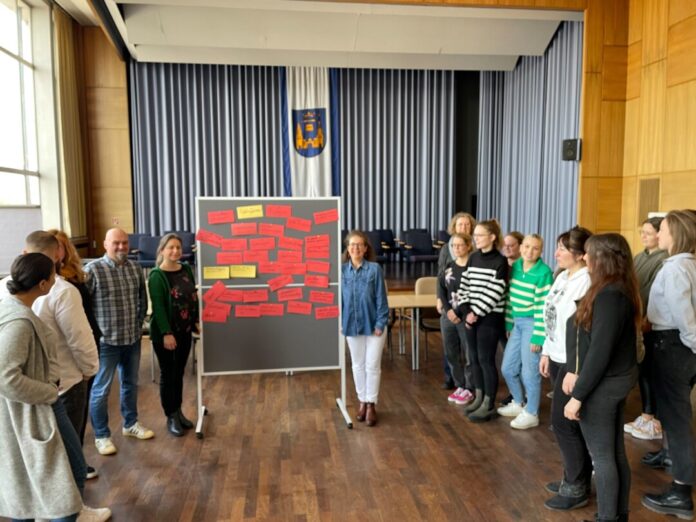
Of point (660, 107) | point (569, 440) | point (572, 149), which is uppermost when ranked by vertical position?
point (660, 107)

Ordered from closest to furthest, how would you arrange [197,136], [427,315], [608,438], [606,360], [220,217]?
1. [606,360]
2. [608,438]
3. [220,217]
4. [427,315]
5. [197,136]

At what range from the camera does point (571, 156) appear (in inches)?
266

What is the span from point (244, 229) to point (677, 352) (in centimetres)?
265

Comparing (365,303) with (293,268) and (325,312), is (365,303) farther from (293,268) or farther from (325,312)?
(293,268)

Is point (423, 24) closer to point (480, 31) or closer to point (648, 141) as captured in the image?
point (480, 31)

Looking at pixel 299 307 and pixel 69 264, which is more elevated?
pixel 69 264

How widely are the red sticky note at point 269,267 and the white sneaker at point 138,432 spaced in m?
1.31

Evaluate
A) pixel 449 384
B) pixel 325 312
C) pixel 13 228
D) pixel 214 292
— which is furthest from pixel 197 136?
pixel 449 384

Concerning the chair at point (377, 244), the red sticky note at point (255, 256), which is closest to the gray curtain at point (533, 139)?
the chair at point (377, 244)

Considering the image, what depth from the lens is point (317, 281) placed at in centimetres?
389

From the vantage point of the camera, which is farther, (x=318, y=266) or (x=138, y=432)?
(x=318, y=266)

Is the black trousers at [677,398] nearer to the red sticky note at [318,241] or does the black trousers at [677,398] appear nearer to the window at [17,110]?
the red sticky note at [318,241]

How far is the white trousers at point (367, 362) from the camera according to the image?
390 cm

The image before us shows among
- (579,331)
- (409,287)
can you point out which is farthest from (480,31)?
(579,331)
